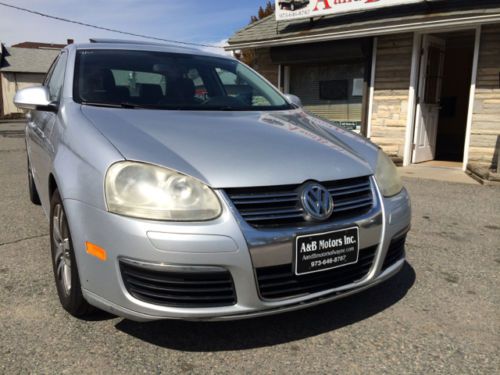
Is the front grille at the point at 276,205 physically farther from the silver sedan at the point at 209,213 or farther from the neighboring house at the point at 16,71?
the neighboring house at the point at 16,71

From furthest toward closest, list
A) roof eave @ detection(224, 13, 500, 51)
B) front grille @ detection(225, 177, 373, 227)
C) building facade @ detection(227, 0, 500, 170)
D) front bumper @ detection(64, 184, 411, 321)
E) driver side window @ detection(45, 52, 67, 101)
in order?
building facade @ detection(227, 0, 500, 170)
roof eave @ detection(224, 13, 500, 51)
driver side window @ detection(45, 52, 67, 101)
front grille @ detection(225, 177, 373, 227)
front bumper @ detection(64, 184, 411, 321)

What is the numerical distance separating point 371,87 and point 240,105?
6234 mm

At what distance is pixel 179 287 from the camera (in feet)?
6.33

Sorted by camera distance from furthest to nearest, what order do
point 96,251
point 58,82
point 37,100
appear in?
point 58,82 → point 37,100 → point 96,251

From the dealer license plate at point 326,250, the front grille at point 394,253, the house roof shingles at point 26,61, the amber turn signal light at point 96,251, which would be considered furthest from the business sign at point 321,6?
the house roof shingles at point 26,61

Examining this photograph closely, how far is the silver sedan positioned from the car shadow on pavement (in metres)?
0.31

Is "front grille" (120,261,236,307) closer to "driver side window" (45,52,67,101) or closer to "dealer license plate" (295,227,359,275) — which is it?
"dealer license plate" (295,227,359,275)

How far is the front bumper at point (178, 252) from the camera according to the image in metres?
1.85

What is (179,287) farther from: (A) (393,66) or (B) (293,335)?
(A) (393,66)

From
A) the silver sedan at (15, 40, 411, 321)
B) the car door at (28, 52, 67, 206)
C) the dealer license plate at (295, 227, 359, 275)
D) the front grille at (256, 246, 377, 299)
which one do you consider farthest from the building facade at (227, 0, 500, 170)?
the dealer license plate at (295, 227, 359, 275)

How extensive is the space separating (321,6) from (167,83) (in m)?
6.58

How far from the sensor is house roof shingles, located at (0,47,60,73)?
121ft

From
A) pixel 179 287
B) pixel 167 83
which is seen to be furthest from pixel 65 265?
pixel 167 83

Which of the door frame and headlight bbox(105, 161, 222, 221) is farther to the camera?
the door frame
